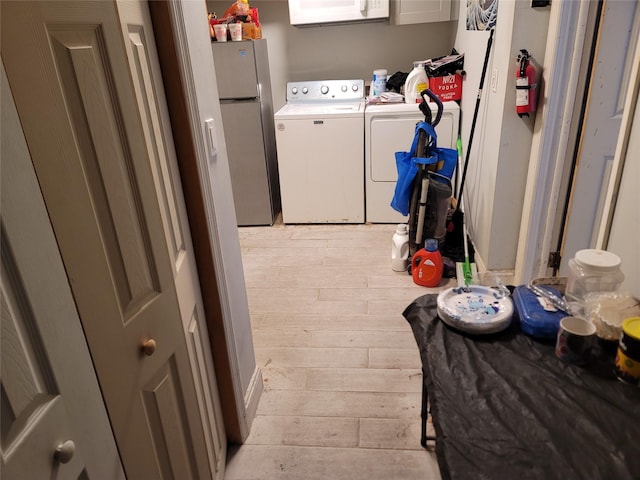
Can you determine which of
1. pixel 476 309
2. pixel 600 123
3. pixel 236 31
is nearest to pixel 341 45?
pixel 236 31

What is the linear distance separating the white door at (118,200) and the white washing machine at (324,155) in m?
2.32

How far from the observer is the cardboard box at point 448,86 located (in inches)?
135

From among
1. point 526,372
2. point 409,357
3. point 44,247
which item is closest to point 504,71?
point 409,357

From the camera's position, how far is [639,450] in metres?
0.87

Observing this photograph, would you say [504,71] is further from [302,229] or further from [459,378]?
[302,229]

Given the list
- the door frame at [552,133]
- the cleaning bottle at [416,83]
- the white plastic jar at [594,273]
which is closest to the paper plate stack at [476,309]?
the white plastic jar at [594,273]

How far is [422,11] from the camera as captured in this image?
3576mm

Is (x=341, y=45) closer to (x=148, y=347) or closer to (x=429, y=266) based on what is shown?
(x=429, y=266)

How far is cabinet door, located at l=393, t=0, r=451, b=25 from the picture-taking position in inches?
139

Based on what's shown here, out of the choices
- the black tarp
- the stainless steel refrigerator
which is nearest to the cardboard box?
the stainless steel refrigerator

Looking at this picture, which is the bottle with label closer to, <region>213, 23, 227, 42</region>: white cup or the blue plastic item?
<region>213, 23, 227, 42</region>: white cup

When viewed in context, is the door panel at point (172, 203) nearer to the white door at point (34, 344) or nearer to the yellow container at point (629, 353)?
the white door at point (34, 344)

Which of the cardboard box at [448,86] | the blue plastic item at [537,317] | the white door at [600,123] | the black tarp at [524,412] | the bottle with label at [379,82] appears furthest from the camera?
the bottle with label at [379,82]

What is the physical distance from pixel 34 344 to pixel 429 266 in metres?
2.34
